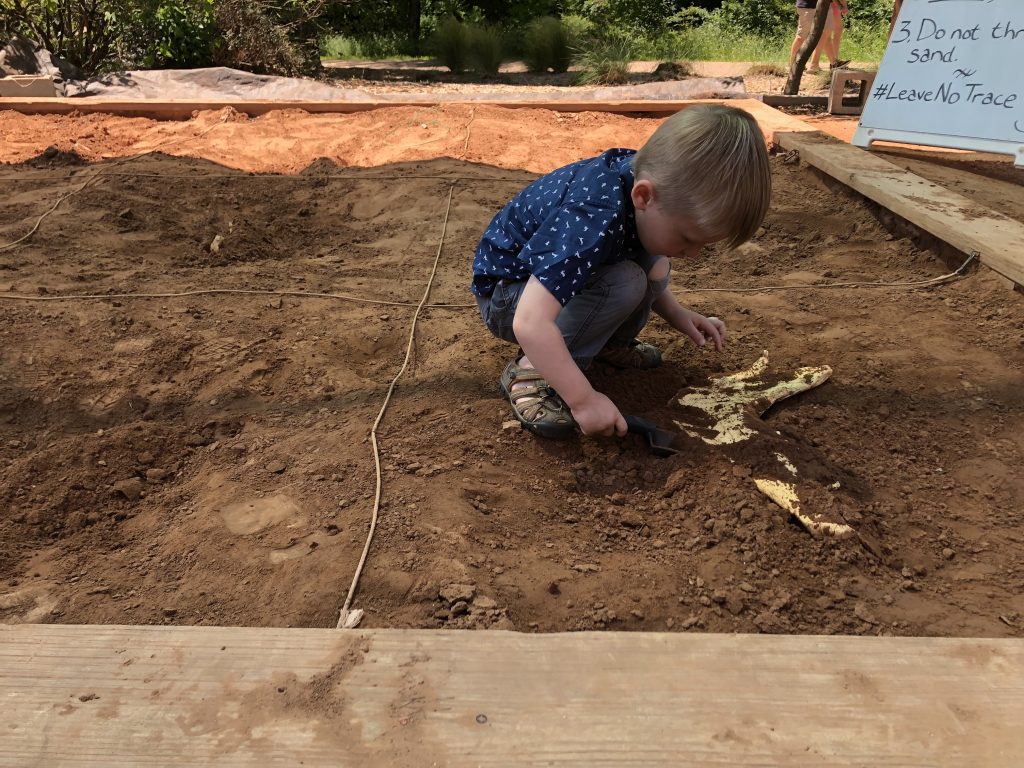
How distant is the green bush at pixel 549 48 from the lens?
38.0 feet

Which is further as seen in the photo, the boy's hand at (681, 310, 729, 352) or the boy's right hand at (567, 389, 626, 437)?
the boy's hand at (681, 310, 729, 352)

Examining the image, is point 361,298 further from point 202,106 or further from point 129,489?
point 202,106

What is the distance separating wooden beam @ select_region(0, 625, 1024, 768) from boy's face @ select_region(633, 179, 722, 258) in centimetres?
91

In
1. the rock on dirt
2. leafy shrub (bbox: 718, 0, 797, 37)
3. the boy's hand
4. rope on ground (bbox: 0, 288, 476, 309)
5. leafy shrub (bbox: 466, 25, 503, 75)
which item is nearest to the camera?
the rock on dirt

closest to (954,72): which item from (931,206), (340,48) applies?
(931,206)

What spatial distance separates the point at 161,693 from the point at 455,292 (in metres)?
2.15

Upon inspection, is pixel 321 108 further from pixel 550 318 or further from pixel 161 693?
pixel 161 693

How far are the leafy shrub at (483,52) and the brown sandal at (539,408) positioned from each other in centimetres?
1063

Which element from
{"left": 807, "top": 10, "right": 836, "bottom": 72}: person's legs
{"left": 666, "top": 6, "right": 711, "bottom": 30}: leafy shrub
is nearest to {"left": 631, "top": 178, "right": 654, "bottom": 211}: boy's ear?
{"left": 807, "top": 10, "right": 836, "bottom": 72}: person's legs

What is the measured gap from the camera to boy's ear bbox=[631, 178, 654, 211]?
1.68 m

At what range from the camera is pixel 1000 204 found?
3770 mm

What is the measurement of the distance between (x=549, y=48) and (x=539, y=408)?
429 inches

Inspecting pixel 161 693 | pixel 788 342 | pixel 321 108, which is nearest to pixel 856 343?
pixel 788 342

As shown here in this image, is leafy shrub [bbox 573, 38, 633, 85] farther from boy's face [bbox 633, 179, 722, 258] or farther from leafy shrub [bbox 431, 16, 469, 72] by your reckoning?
boy's face [bbox 633, 179, 722, 258]
